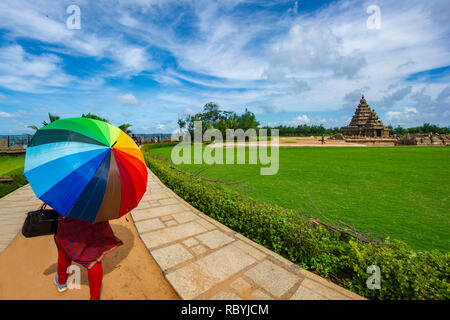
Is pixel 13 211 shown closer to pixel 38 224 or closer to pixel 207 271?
pixel 38 224

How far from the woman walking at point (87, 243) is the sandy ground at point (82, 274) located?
1.50ft

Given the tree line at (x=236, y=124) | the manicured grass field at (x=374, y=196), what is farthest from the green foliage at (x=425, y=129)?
the manicured grass field at (x=374, y=196)

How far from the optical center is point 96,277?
217 cm

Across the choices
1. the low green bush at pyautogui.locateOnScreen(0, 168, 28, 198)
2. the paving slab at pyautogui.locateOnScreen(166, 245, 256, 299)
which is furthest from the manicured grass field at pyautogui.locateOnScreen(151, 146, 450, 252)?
the low green bush at pyautogui.locateOnScreen(0, 168, 28, 198)

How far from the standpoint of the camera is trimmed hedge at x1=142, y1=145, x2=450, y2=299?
2.16m

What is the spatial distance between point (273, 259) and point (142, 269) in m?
1.98

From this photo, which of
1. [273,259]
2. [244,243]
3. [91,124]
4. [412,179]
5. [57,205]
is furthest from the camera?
[412,179]

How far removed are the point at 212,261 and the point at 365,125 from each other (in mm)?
49201

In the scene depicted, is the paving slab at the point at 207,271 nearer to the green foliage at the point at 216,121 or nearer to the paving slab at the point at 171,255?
the paving slab at the point at 171,255

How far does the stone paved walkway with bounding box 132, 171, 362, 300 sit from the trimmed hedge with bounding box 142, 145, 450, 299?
0.17 metres

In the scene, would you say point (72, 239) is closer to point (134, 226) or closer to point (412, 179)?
point (134, 226)

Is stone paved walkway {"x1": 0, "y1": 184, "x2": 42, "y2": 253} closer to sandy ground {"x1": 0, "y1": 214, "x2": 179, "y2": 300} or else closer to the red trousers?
sandy ground {"x1": 0, "y1": 214, "x2": 179, "y2": 300}

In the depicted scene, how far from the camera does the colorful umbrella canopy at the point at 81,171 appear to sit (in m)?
1.69
